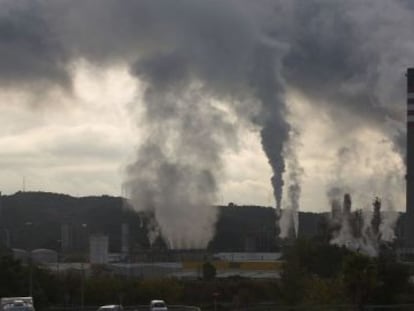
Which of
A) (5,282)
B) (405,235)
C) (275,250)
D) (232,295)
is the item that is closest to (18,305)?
(5,282)

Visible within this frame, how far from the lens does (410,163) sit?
512 feet

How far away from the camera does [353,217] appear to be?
169 meters

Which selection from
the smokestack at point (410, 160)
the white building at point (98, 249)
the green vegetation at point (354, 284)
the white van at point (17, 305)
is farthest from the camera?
the smokestack at point (410, 160)

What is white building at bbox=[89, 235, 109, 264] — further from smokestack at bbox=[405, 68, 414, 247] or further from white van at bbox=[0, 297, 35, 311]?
white van at bbox=[0, 297, 35, 311]

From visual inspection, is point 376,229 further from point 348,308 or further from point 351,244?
point 348,308

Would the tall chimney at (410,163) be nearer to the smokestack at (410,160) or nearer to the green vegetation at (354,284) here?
the smokestack at (410,160)

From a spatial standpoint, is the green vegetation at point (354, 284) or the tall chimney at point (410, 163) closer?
the green vegetation at point (354, 284)

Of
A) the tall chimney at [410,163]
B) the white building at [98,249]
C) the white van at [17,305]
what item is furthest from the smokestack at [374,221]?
the white van at [17,305]

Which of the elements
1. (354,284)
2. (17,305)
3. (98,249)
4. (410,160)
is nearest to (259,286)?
(354,284)

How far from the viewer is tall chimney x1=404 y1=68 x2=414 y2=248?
15238 cm

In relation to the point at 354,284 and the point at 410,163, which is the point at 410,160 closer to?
the point at 410,163

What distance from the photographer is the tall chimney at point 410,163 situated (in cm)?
15238

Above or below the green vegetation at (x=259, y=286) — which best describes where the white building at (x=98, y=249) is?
above

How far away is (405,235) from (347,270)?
348 feet
